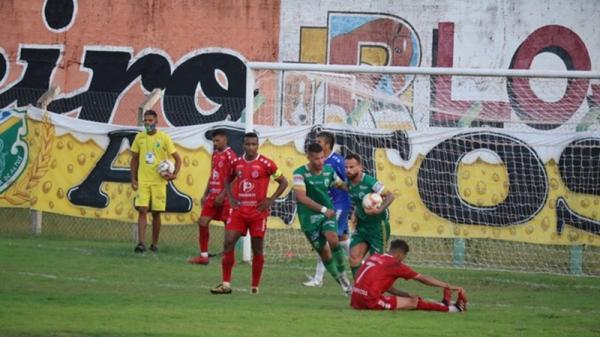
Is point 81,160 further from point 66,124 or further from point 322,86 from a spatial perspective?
point 322,86

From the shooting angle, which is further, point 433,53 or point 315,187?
point 433,53

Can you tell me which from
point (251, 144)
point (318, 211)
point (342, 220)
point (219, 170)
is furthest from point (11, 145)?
point (318, 211)

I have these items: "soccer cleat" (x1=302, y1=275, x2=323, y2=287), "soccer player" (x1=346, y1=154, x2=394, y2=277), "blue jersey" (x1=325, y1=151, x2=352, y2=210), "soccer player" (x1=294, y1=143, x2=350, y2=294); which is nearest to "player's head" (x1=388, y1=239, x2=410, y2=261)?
"soccer player" (x1=346, y1=154, x2=394, y2=277)

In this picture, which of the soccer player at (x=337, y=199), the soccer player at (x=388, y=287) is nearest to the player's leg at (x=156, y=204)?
the soccer player at (x=337, y=199)

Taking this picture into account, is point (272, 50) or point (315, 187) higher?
point (272, 50)

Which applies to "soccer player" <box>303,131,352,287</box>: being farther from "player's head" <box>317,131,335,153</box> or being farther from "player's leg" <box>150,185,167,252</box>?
"player's leg" <box>150,185,167,252</box>

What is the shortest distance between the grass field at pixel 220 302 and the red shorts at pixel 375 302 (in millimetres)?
205

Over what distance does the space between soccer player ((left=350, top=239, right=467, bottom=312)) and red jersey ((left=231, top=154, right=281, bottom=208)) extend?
7.02ft

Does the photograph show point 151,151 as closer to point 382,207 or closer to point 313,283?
point 313,283

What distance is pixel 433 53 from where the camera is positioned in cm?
3453

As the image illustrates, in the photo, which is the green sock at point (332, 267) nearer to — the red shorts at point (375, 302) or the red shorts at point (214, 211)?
the red shorts at point (375, 302)

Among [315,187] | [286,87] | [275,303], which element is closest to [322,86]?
[286,87]

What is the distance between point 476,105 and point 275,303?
1953 centimetres

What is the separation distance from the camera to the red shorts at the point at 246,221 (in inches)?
627
